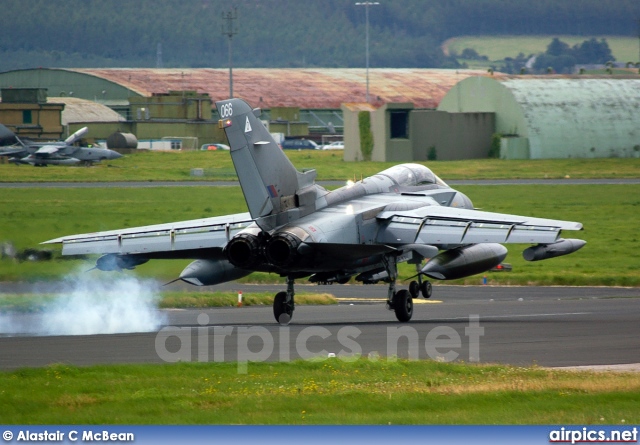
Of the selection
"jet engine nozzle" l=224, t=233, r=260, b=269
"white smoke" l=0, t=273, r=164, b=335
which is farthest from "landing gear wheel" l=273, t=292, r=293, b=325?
"white smoke" l=0, t=273, r=164, b=335

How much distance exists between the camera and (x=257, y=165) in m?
24.2

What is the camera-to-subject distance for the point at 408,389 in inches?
629

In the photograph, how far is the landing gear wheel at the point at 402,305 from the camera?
26.4 meters

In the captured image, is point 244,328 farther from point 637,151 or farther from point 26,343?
point 637,151

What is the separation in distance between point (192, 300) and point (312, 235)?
303 inches

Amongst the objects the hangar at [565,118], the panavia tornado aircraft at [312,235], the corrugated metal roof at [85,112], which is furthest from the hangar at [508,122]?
the panavia tornado aircraft at [312,235]

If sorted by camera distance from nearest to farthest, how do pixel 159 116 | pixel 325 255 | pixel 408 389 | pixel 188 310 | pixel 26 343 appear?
pixel 408 389 → pixel 26 343 → pixel 325 255 → pixel 188 310 → pixel 159 116

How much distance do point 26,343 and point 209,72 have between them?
11646 centimetres

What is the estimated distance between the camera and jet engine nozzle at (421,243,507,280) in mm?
27250

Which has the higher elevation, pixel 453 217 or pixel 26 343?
pixel 453 217

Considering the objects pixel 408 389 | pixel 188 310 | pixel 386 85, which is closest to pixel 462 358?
pixel 408 389

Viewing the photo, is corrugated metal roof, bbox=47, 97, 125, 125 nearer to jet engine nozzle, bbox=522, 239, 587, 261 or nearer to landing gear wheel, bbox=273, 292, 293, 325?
landing gear wheel, bbox=273, 292, 293, 325

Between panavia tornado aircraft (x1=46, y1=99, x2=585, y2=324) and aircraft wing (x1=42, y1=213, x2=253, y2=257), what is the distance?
0.02m

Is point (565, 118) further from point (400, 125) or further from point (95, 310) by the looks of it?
point (95, 310)
